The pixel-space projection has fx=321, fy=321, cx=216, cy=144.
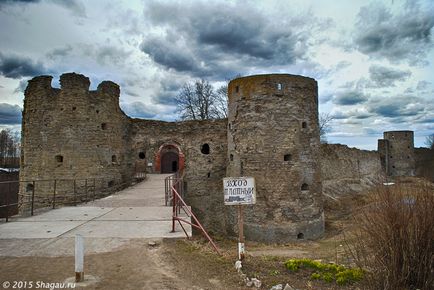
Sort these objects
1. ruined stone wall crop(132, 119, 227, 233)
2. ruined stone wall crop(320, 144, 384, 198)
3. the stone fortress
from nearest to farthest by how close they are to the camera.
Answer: the stone fortress → ruined stone wall crop(132, 119, 227, 233) → ruined stone wall crop(320, 144, 384, 198)

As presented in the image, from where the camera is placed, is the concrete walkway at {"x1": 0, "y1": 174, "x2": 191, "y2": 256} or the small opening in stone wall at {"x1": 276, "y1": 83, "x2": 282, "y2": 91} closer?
the concrete walkway at {"x1": 0, "y1": 174, "x2": 191, "y2": 256}

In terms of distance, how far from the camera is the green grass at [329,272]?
5.78 m

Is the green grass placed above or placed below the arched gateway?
below

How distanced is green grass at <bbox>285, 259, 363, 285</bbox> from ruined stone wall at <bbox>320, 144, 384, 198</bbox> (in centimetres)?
1784

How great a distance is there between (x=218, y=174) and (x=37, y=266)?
14.8 metres

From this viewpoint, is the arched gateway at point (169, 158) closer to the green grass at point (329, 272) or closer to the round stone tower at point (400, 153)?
the green grass at point (329, 272)

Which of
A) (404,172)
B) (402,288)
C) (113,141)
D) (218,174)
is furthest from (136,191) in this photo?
(404,172)

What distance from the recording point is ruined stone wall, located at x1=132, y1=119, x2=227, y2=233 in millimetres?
19469

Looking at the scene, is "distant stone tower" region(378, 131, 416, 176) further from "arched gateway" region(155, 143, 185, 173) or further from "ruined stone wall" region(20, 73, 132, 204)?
"ruined stone wall" region(20, 73, 132, 204)

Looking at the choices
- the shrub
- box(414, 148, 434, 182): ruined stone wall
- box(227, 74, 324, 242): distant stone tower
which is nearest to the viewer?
the shrub

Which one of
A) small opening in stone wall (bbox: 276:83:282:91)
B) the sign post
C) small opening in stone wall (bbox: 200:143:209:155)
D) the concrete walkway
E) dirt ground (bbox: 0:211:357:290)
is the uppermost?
small opening in stone wall (bbox: 276:83:282:91)

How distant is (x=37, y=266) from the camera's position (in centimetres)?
562

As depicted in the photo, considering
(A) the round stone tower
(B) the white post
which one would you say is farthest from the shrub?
(A) the round stone tower

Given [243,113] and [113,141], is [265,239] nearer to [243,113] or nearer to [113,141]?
[243,113]
